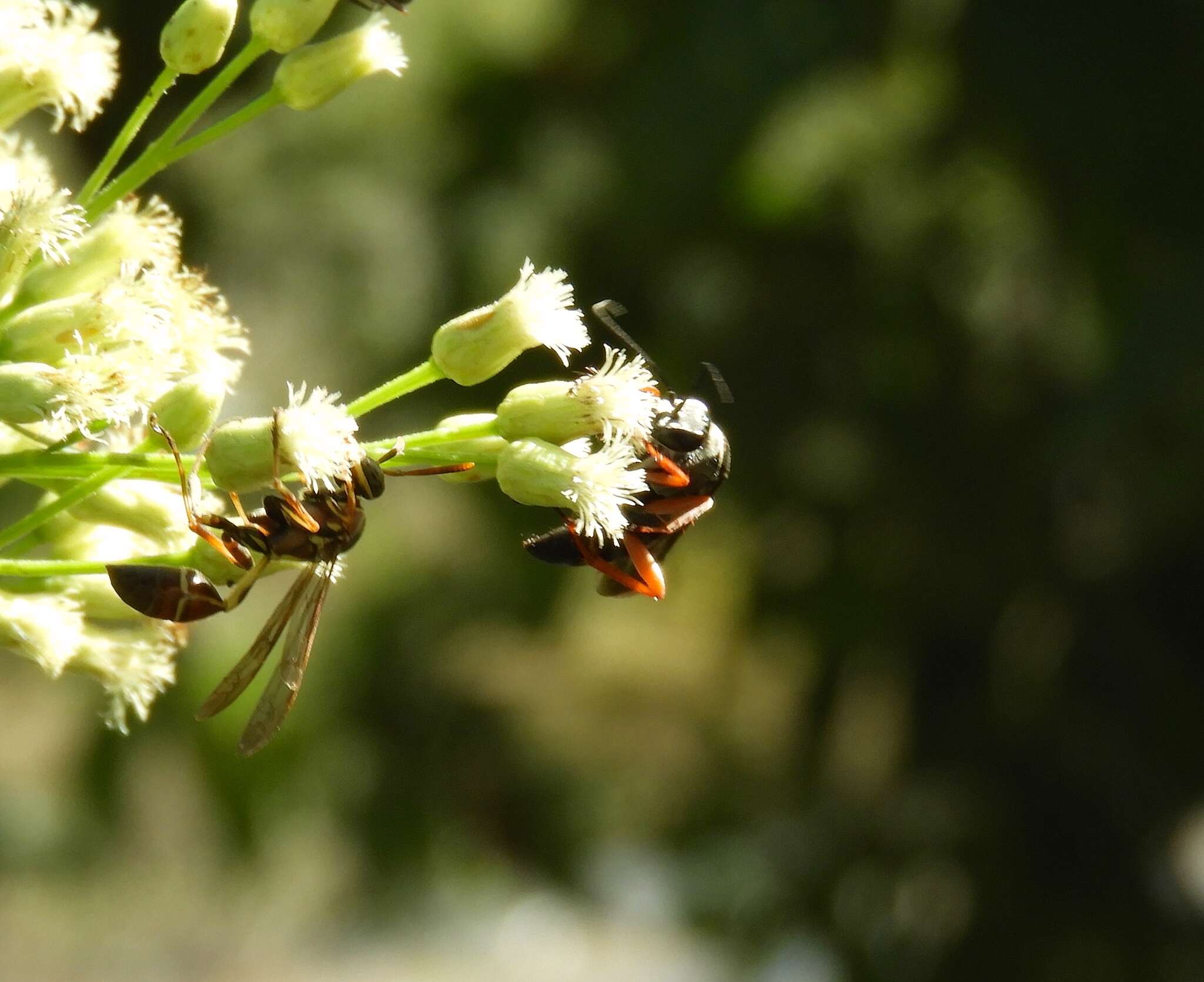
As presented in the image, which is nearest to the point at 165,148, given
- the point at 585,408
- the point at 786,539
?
the point at 585,408

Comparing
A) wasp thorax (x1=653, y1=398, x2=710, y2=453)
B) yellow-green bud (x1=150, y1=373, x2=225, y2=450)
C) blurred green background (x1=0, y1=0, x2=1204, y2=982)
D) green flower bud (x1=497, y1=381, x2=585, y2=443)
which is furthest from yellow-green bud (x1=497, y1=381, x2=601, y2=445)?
blurred green background (x1=0, y1=0, x2=1204, y2=982)

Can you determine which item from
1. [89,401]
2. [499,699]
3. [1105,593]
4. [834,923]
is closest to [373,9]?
[89,401]

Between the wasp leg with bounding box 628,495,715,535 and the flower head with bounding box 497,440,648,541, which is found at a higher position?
the flower head with bounding box 497,440,648,541

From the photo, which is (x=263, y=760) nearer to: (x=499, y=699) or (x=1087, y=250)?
(x=499, y=699)

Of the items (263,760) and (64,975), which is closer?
(263,760)

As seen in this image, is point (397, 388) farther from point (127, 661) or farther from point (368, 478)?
point (127, 661)

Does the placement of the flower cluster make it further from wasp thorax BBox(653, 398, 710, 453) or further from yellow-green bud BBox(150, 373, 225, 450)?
wasp thorax BBox(653, 398, 710, 453)
